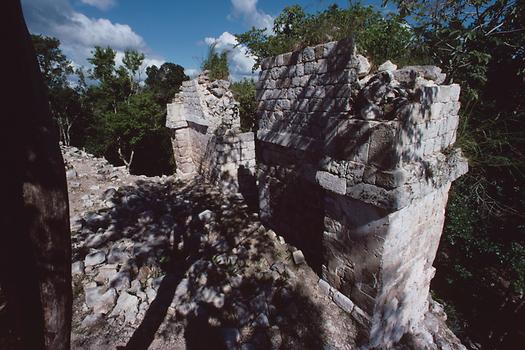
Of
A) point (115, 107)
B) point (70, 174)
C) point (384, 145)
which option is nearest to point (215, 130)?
point (70, 174)

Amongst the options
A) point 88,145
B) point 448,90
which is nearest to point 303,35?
point 448,90

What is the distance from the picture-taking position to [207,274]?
12.4ft

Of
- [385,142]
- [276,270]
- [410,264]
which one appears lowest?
[276,270]

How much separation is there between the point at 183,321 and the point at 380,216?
8.40ft

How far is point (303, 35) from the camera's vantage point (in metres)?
3.68

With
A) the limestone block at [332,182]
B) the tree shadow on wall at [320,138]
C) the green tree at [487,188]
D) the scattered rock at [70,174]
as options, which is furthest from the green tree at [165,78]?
the limestone block at [332,182]

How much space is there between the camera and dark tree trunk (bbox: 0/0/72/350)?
1.17 metres

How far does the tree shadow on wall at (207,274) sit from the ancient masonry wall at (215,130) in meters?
1.38

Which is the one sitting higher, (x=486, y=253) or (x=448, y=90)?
(x=448, y=90)

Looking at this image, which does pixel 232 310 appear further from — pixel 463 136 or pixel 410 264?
pixel 463 136

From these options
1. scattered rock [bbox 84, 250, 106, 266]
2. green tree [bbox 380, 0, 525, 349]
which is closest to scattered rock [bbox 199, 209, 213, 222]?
scattered rock [bbox 84, 250, 106, 266]

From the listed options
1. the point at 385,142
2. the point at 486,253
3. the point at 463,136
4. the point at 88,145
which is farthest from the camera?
the point at 88,145

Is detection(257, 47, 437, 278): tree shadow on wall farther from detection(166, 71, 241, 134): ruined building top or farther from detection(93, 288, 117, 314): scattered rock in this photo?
detection(166, 71, 241, 134): ruined building top

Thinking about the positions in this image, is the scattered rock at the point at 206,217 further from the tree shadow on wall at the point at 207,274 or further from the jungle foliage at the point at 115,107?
the jungle foliage at the point at 115,107
